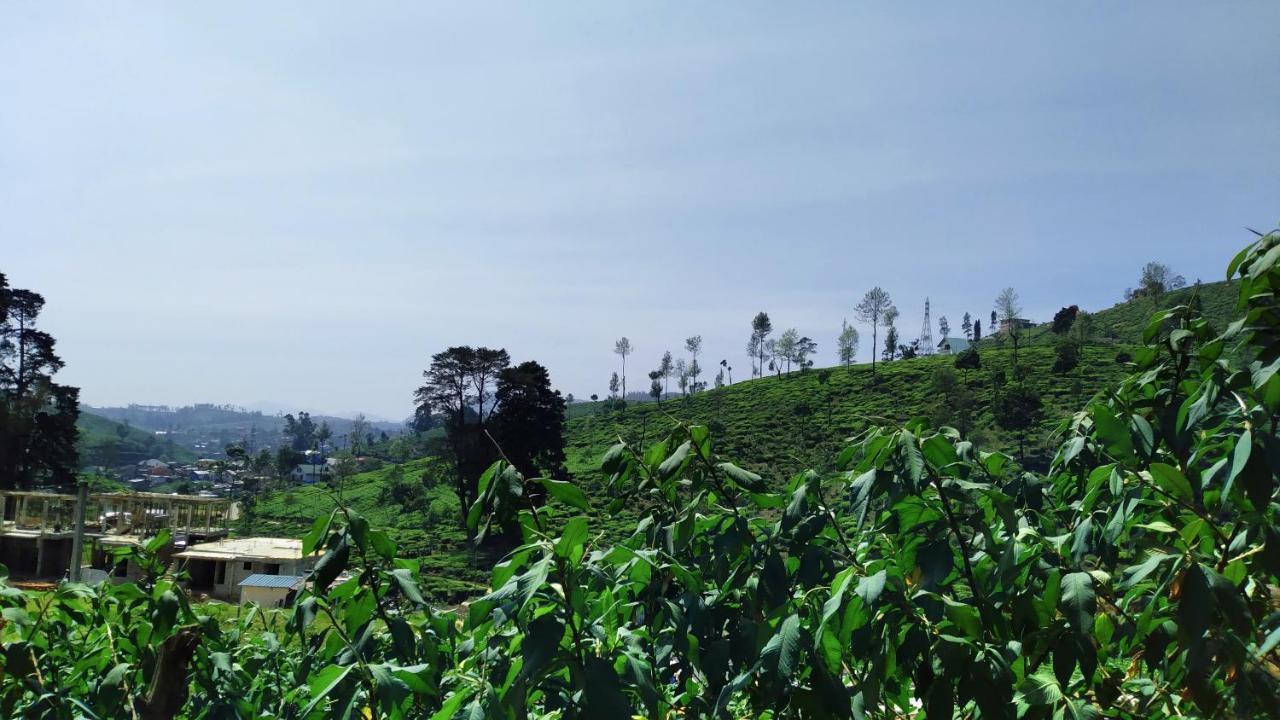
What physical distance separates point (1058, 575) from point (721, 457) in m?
0.66

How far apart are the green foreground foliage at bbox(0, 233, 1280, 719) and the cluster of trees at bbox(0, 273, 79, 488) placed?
37.0 m

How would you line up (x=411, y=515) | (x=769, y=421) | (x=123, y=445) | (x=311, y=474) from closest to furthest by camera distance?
(x=411, y=515), (x=769, y=421), (x=311, y=474), (x=123, y=445)

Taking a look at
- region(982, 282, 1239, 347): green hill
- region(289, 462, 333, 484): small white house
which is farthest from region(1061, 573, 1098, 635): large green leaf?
region(289, 462, 333, 484): small white house

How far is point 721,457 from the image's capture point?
5.37 feet

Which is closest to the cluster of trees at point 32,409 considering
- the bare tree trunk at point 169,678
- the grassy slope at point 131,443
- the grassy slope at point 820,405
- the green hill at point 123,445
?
the grassy slope at point 820,405

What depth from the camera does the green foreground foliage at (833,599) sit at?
3.61 feet

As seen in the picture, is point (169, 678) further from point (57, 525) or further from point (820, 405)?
point (820, 405)

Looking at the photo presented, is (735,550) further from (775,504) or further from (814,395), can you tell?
(814,395)

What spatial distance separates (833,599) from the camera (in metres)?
1.12

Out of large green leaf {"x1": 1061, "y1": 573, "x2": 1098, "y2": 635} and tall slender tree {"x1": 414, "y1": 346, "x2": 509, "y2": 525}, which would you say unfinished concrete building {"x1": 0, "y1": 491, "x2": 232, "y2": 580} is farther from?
large green leaf {"x1": 1061, "y1": 573, "x2": 1098, "y2": 635}

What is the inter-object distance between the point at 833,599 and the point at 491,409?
1338 inches

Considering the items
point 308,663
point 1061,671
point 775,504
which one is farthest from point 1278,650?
point 308,663

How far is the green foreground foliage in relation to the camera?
110 cm

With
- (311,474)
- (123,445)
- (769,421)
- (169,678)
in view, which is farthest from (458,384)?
(123,445)
